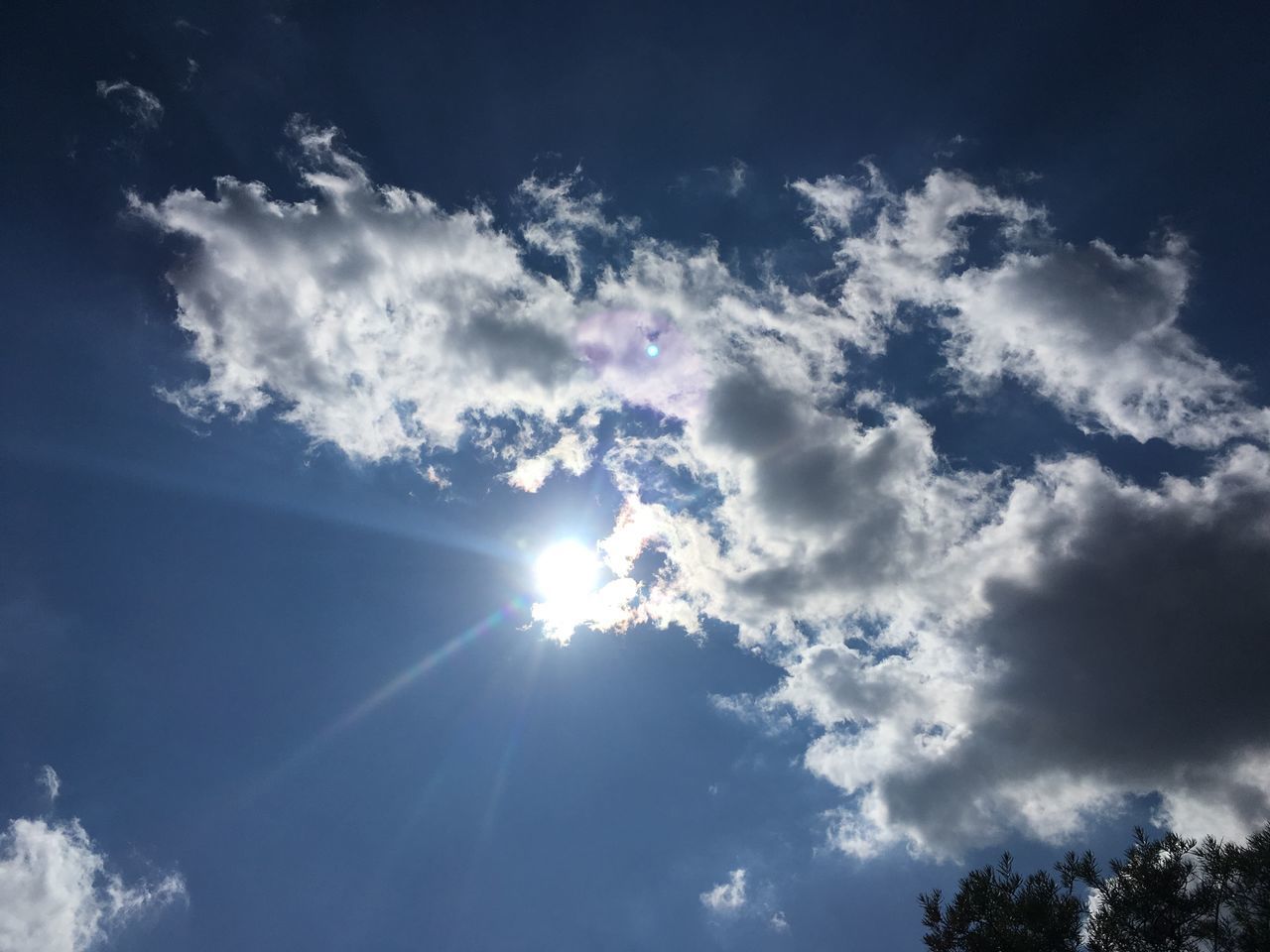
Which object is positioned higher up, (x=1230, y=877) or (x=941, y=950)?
(x=1230, y=877)

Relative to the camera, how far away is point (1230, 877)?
23.9 m

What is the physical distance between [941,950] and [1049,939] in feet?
14.0

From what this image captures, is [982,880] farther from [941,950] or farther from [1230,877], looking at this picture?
[1230,877]

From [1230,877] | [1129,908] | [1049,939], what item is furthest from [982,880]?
[1230,877]

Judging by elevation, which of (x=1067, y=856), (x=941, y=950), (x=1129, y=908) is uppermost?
(x=1067, y=856)

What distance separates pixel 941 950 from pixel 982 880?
3.49 meters

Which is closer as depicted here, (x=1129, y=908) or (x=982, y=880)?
(x=1129, y=908)

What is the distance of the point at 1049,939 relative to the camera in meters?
24.2

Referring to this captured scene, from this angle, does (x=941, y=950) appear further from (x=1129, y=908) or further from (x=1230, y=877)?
(x=1230, y=877)

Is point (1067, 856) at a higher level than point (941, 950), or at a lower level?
higher

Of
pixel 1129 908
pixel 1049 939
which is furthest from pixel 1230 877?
pixel 1049 939

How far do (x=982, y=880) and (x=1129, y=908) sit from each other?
534 cm

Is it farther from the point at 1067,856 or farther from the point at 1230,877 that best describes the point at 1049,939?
the point at 1230,877

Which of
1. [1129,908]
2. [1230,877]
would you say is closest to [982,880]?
[1129,908]
